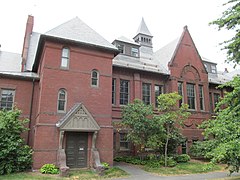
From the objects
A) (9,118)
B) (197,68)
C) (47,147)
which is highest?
(197,68)

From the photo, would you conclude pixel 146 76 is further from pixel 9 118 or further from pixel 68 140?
pixel 9 118

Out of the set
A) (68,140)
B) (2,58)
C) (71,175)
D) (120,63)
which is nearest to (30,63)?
(2,58)

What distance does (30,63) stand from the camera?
22828mm

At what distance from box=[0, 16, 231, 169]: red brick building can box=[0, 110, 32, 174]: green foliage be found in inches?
36.6

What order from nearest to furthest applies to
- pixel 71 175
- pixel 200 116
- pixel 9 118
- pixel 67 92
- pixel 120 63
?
1. pixel 71 175
2. pixel 9 118
3. pixel 67 92
4. pixel 120 63
5. pixel 200 116

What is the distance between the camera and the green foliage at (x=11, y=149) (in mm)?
13289

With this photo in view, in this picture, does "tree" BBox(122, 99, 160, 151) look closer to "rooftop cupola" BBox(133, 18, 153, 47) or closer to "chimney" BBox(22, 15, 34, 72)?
"chimney" BBox(22, 15, 34, 72)

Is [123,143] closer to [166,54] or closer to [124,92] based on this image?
[124,92]

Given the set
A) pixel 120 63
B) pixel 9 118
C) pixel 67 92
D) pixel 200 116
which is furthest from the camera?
pixel 200 116

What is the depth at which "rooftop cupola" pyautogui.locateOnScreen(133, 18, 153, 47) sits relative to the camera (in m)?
29.9

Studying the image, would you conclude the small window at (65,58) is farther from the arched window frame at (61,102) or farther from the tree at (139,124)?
the tree at (139,124)

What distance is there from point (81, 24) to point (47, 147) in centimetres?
1070

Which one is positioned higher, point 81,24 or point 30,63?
point 81,24

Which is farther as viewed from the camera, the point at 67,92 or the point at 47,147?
the point at 67,92
